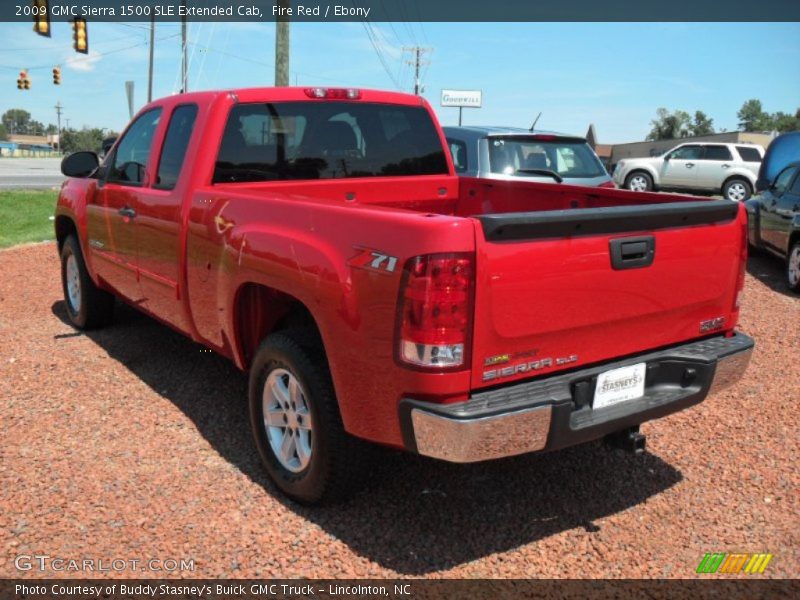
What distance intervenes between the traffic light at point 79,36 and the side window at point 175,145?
17.1 metres

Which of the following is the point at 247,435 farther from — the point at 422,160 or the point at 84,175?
the point at 84,175

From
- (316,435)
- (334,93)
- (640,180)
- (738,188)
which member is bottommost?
(316,435)

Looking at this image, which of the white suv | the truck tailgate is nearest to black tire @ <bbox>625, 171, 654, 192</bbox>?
the white suv

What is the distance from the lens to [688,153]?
850 inches

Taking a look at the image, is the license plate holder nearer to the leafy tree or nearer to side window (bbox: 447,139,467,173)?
side window (bbox: 447,139,467,173)

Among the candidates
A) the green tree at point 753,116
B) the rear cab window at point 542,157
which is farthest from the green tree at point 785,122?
the rear cab window at point 542,157

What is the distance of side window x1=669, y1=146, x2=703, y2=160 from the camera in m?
21.4

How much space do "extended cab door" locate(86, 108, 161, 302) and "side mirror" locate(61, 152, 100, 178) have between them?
0.38 ft

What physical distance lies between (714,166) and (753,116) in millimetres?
122863

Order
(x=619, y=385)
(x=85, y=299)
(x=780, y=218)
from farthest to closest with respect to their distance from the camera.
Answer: (x=780, y=218)
(x=85, y=299)
(x=619, y=385)

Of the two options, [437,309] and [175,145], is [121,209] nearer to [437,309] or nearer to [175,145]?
[175,145]

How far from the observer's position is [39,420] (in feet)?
14.1

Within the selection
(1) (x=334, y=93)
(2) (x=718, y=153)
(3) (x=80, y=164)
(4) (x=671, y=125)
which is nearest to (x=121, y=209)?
(3) (x=80, y=164)

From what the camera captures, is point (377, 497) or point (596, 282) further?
point (377, 497)
